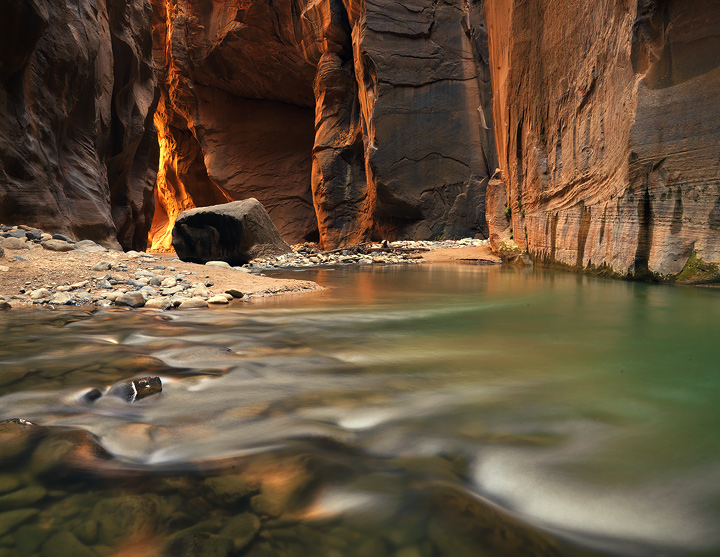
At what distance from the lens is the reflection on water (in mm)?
816

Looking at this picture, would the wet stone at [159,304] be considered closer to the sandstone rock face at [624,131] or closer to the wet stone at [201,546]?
the wet stone at [201,546]

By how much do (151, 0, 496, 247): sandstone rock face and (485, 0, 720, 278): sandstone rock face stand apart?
6320 mm

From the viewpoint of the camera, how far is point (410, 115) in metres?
13.7

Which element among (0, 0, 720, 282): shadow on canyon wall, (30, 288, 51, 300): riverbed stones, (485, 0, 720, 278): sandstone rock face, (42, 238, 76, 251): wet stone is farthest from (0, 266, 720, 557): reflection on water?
(42, 238, 76, 251): wet stone

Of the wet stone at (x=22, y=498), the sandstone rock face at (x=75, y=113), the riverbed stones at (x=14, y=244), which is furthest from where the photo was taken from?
the sandstone rock face at (x=75, y=113)

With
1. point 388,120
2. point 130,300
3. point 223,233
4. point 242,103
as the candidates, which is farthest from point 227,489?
point 242,103

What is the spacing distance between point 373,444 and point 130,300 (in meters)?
3.01

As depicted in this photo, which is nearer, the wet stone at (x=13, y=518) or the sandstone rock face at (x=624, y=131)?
the wet stone at (x=13, y=518)

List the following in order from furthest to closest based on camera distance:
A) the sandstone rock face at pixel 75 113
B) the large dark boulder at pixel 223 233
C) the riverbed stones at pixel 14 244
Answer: the large dark boulder at pixel 223 233, the sandstone rock face at pixel 75 113, the riverbed stones at pixel 14 244

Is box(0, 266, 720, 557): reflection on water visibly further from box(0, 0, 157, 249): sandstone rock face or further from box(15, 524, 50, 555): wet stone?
box(0, 0, 157, 249): sandstone rock face

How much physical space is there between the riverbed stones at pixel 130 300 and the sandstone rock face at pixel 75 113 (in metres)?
4.83

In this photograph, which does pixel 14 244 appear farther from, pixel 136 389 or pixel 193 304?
pixel 136 389

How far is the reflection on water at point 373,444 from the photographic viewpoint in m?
0.82

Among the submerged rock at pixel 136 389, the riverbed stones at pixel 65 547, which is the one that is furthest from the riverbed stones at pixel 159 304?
the riverbed stones at pixel 65 547
